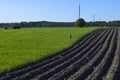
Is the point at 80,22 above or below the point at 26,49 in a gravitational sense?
below

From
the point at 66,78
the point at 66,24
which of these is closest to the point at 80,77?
the point at 66,78

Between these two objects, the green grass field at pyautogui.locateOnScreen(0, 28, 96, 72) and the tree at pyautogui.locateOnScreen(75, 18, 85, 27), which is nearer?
the green grass field at pyautogui.locateOnScreen(0, 28, 96, 72)

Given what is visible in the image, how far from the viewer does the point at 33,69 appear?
53.0 feet

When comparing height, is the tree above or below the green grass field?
below

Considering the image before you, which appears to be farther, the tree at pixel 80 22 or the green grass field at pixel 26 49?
the tree at pixel 80 22

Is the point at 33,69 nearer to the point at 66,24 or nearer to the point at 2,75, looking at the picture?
the point at 2,75

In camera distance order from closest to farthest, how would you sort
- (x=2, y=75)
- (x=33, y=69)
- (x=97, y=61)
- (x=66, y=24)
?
(x=2, y=75) → (x=33, y=69) → (x=97, y=61) → (x=66, y=24)

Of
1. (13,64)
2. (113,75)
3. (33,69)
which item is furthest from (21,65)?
(113,75)

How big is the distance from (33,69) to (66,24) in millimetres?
145038

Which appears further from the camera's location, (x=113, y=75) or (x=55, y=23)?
(x=55, y=23)

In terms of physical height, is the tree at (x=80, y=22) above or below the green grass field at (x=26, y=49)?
Result: below

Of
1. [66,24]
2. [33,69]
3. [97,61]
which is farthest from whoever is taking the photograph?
[66,24]

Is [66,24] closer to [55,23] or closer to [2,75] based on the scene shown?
A: [55,23]

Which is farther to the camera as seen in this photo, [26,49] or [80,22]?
[80,22]
